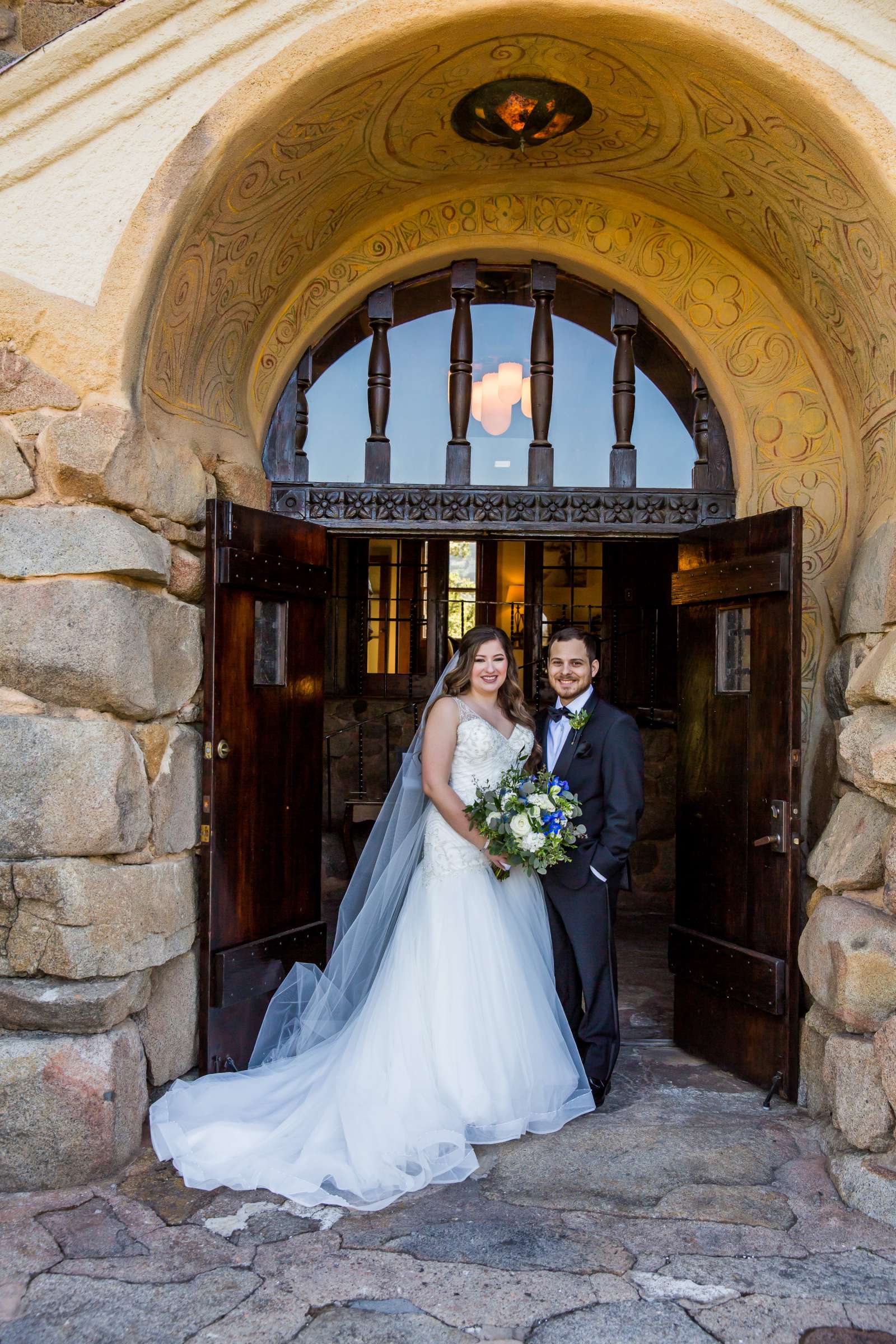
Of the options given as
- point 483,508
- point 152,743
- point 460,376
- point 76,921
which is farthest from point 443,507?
point 76,921

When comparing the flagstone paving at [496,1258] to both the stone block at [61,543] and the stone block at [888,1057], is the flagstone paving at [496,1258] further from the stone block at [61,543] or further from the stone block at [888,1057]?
the stone block at [61,543]

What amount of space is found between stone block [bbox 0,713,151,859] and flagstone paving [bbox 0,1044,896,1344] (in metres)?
1.10

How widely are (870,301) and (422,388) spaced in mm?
1959

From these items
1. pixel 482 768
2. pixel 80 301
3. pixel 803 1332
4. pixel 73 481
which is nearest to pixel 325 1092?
pixel 482 768

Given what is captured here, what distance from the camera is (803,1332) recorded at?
2.52 meters

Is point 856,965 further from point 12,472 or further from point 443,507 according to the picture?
point 12,472

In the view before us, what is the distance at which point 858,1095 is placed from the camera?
335cm

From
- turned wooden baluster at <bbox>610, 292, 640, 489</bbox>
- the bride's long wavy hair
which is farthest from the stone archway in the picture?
the bride's long wavy hair

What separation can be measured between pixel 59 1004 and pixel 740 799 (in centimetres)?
270

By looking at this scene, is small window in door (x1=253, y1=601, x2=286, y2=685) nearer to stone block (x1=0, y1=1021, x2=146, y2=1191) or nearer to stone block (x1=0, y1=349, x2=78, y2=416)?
stone block (x1=0, y1=349, x2=78, y2=416)

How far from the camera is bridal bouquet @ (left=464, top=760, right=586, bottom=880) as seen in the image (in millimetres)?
3678

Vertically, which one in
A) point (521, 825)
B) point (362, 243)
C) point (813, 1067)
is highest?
point (362, 243)

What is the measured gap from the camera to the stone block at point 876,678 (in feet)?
11.3

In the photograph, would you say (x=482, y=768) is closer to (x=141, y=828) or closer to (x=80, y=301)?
(x=141, y=828)
